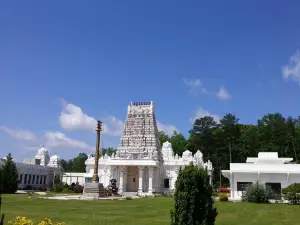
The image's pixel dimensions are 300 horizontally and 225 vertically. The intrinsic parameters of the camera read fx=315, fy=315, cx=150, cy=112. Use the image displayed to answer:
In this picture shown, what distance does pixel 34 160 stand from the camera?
262 ft

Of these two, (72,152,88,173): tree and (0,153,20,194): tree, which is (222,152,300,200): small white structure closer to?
(0,153,20,194): tree

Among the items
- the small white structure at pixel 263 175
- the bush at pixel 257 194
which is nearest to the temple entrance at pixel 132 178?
the small white structure at pixel 263 175

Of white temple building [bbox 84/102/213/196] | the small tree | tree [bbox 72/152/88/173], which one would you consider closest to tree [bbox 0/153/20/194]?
white temple building [bbox 84/102/213/196]

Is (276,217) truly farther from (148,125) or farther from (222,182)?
(222,182)

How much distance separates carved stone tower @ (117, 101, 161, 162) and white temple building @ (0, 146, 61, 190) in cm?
1931

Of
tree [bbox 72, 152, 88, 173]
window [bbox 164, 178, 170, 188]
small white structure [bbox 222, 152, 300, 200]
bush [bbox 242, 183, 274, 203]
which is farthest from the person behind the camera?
tree [bbox 72, 152, 88, 173]

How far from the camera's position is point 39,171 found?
67625 mm

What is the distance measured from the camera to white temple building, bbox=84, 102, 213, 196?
5484 cm

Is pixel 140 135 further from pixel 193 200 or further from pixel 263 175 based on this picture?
pixel 193 200

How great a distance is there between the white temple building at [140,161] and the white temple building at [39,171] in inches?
468

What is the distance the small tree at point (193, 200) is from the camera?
10.3 metres

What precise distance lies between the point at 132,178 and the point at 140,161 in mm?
6488

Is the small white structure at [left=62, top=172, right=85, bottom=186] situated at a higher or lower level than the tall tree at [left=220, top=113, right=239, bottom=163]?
lower

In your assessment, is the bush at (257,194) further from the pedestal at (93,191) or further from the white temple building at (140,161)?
the white temple building at (140,161)
